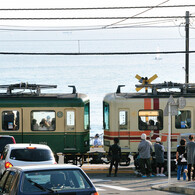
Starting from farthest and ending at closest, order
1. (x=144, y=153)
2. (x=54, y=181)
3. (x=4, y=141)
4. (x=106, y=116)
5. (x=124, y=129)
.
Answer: (x=106, y=116), (x=124, y=129), (x=144, y=153), (x=4, y=141), (x=54, y=181)

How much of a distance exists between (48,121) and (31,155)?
8511 mm

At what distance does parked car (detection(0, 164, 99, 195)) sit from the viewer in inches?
415

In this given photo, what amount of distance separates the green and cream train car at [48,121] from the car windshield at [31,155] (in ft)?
26.8

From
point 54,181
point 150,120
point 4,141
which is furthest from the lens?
point 150,120

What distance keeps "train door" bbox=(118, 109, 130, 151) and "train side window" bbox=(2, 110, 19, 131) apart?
437 cm

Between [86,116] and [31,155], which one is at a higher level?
[86,116]

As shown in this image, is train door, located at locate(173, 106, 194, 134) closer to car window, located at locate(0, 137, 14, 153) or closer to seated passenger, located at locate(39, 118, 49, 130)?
seated passenger, located at locate(39, 118, 49, 130)

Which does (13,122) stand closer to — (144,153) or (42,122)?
(42,122)

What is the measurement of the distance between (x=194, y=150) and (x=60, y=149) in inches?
305

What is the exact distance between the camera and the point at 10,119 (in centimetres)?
2633

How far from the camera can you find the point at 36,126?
26375mm

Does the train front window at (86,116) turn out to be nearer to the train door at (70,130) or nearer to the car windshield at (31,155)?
the train door at (70,130)

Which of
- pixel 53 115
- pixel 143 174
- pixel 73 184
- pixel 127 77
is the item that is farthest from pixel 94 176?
pixel 127 77

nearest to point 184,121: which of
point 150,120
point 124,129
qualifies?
point 150,120
